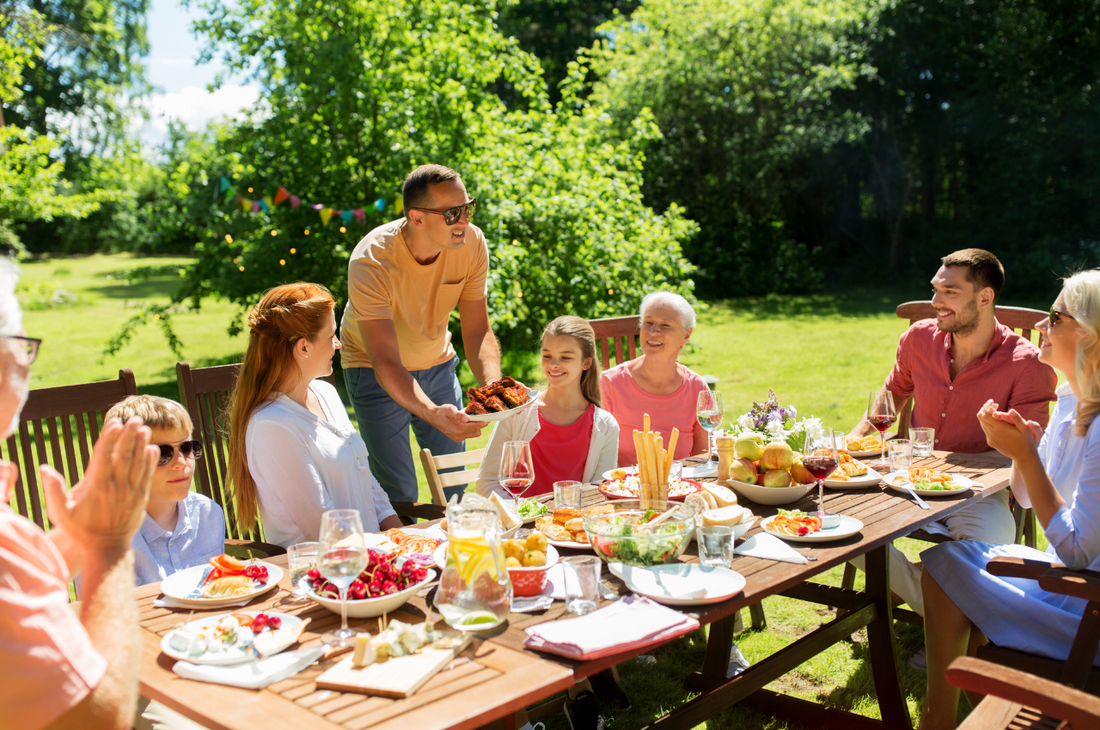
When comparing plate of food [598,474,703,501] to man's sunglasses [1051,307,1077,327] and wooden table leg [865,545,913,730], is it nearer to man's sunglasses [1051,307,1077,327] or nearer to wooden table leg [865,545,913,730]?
wooden table leg [865,545,913,730]

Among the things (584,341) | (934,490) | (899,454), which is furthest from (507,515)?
(899,454)

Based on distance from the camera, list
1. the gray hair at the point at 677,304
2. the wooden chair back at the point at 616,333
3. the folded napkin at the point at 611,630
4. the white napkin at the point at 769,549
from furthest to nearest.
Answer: the wooden chair back at the point at 616,333 → the gray hair at the point at 677,304 → the white napkin at the point at 769,549 → the folded napkin at the point at 611,630

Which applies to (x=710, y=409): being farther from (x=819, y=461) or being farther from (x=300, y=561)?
(x=300, y=561)

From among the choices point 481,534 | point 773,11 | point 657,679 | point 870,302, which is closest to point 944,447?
point 657,679

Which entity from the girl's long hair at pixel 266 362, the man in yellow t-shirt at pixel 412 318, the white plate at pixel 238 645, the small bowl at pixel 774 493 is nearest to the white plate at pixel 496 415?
the man in yellow t-shirt at pixel 412 318

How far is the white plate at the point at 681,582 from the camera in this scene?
212 cm

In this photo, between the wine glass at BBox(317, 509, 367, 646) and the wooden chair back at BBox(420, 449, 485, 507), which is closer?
the wine glass at BBox(317, 509, 367, 646)

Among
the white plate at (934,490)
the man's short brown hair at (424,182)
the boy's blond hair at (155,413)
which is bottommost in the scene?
the white plate at (934,490)

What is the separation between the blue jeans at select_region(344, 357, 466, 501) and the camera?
4379mm

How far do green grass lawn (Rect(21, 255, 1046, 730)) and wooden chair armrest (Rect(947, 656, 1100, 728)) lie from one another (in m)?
1.67

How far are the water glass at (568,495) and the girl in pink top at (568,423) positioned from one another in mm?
857

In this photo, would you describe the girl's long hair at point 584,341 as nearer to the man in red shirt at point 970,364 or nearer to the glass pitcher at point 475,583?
the man in red shirt at point 970,364

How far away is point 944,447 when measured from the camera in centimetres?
424

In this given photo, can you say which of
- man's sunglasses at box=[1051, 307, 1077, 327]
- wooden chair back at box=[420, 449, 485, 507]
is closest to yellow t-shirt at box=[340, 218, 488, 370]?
wooden chair back at box=[420, 449, 485, 507]
